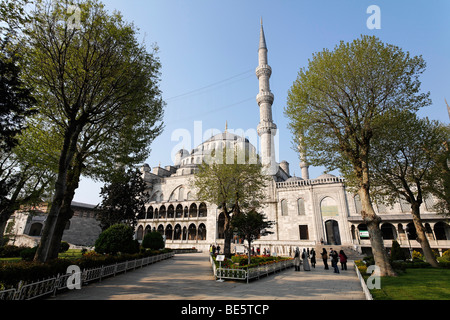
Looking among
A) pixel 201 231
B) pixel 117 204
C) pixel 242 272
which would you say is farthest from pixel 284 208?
pixel 242 272

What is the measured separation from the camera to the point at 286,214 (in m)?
34.5

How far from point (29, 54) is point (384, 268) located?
17740 millimetres

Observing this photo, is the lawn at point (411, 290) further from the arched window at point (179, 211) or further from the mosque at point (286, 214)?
the arched window at point (179, 211)

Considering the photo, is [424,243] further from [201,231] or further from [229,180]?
[201,231]

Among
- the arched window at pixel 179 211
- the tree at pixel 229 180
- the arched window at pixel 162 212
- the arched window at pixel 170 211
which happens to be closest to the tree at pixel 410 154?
the tree at pixel 229 180

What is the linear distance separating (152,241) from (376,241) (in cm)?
1828

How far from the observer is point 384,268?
9977mm

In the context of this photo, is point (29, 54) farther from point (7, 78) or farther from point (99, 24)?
point (99, 24)

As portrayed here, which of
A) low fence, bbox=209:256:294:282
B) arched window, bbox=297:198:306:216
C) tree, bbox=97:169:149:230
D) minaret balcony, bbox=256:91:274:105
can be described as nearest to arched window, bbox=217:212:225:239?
arched window, bbox=297:198:306:216

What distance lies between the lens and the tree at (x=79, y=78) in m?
8.98

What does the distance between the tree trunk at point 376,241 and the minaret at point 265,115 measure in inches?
1024

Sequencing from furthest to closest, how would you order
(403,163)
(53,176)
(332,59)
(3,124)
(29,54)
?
(53,176) → (403,163) → (332,59) → (29,54) → (3,124)

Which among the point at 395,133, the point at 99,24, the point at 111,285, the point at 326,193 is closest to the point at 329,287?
the point at 111,285

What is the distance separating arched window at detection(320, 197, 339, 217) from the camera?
1243 inches
